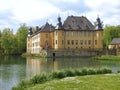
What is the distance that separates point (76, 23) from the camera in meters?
87.9

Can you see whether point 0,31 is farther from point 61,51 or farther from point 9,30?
point 61,51

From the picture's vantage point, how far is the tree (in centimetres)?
11680

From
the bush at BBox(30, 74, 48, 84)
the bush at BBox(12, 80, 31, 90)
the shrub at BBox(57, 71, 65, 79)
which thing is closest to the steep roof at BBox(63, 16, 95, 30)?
the shrub at BBox(57, 71, 65, 79)

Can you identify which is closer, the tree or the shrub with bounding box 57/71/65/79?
the shrub with bounding box 57/71/65/79

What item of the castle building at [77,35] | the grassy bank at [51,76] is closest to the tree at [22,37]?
the castle building at [77,35]

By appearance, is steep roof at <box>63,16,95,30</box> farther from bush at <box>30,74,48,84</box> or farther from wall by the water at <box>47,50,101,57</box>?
bush at <box>30,74,48,84</box>

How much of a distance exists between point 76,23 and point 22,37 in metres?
39.3

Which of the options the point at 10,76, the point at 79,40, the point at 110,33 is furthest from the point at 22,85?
the point at 110,33

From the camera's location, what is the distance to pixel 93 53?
83.1 meters

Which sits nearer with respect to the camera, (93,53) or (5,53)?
(93,53)

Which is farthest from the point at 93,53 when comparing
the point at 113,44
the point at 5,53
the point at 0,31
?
the point at 0,31

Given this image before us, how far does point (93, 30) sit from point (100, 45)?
5255mm

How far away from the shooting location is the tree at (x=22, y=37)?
11680 cm

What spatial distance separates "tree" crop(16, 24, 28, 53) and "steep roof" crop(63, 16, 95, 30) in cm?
3417
